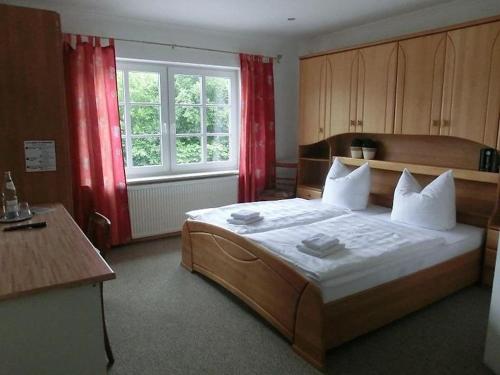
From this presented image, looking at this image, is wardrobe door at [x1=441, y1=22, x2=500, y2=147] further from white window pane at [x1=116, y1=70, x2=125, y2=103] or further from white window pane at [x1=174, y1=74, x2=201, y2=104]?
white window pane at [x1=116, y1=70, x2=125, y2=103]

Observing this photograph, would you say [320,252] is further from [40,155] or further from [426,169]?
[40,155]

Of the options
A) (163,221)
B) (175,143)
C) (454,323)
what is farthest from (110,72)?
(454,323)

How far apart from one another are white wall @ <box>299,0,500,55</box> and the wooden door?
0.40 meters

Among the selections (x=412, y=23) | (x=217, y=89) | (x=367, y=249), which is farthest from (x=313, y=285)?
(x=217, y=89)

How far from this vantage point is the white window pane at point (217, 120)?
479 cm

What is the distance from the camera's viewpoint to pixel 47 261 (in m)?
1.62

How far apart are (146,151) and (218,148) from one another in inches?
37.2

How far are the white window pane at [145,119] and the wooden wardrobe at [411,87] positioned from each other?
1766 mm

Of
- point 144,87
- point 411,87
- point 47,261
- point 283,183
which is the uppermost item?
point 144,87

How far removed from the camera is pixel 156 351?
2.33m

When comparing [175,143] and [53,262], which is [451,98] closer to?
[175,143]

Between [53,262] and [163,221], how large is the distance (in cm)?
283

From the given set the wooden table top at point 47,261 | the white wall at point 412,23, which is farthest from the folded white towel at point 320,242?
the white wall at point 412,23

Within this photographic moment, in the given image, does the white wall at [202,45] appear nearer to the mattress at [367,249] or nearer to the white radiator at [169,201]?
the white radiator at [169,201]
